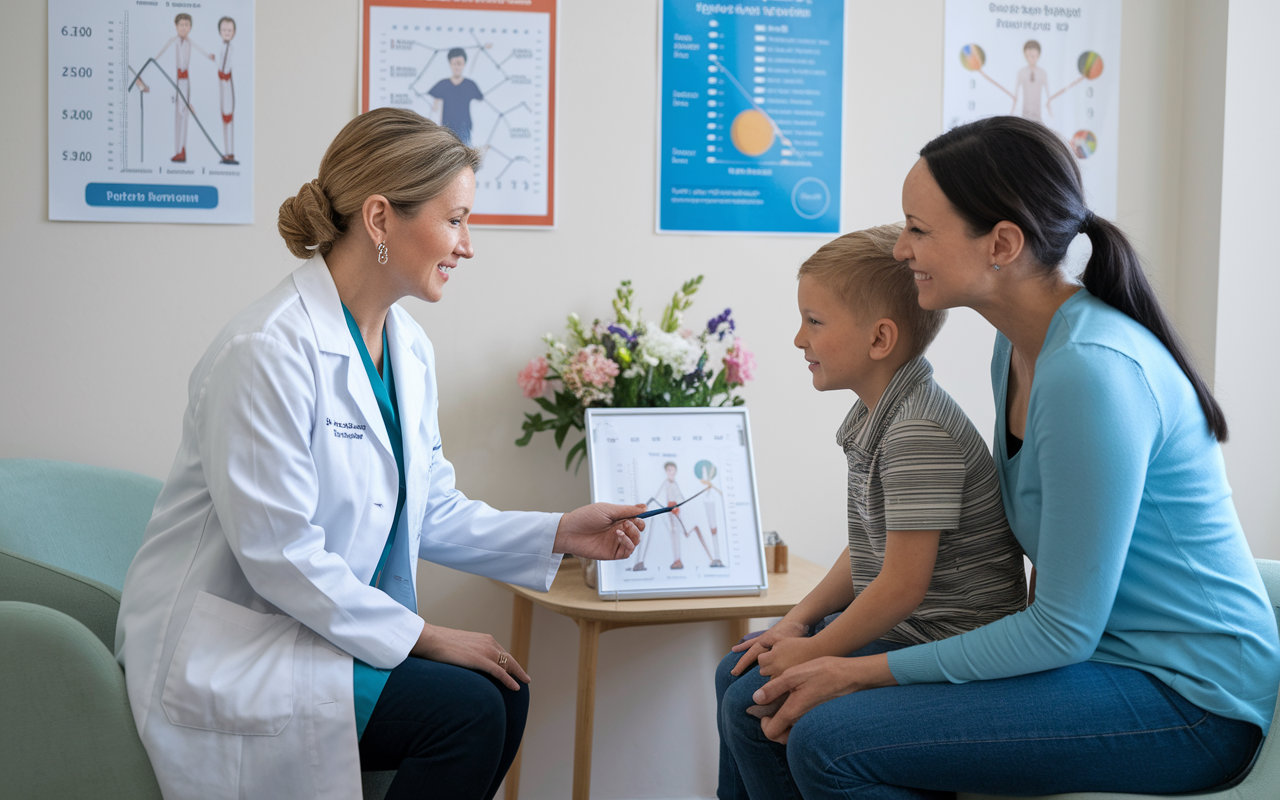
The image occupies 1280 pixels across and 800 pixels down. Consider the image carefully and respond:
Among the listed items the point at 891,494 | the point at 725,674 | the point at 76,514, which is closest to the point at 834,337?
the point at 891,494

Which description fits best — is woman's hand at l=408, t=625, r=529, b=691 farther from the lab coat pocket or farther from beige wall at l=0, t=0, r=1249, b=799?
beige wall at l=0, t=0, r=1249, b=799

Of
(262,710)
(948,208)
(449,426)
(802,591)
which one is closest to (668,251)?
(449,426)

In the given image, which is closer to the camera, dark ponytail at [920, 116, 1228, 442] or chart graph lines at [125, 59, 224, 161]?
dark ponytail at [920, 116, 1228, 442]

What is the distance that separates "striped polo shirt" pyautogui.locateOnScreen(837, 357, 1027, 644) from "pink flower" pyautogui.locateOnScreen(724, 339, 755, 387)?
78cm

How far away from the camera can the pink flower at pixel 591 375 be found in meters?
2.05

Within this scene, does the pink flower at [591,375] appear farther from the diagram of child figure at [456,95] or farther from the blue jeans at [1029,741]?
the blue jeans at [1029,741]

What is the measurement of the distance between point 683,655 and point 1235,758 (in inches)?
55.7

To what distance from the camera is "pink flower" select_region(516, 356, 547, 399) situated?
84.2 inches

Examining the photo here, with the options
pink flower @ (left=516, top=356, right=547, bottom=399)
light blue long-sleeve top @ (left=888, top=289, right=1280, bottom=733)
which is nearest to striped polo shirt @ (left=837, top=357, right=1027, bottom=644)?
light blue long-sleeve top @ (left=888, top=289, right=1280, bottom=733)

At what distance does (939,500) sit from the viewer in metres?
1.26

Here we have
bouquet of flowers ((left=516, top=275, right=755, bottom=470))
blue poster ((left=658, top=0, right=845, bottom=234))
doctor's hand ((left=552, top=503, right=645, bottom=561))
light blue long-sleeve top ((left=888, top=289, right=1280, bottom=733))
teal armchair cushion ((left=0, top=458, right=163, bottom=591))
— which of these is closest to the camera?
light blue long-sleeve top ((left=888, top=289, right=1280, bottom=733))

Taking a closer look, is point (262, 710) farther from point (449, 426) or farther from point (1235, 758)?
point (1235, 758)

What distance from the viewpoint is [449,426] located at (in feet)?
7.49

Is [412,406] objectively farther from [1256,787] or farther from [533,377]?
[1256,787]
